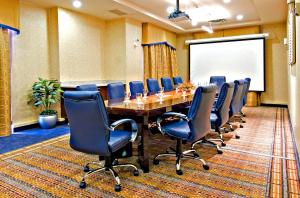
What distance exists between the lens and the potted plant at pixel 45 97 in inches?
200

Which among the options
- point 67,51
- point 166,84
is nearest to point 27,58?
point 67,51

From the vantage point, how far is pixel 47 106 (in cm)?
523

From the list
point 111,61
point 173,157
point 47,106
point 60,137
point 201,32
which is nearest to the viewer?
point 173,157

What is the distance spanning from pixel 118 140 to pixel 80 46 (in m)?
4.54

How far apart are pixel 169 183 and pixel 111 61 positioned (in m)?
5.34

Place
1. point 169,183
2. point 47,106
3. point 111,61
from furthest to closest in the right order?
point 111,61 → point 47,106 → point 169,183

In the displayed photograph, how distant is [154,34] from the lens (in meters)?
8.20

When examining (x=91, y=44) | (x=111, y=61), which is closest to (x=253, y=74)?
(x=111, y=61)

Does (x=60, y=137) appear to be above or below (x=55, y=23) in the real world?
below

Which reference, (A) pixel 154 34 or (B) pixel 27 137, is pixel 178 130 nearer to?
(B) pixel 27 137

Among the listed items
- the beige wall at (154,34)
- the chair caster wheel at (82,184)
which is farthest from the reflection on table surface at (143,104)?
the beige wall at (154,34)

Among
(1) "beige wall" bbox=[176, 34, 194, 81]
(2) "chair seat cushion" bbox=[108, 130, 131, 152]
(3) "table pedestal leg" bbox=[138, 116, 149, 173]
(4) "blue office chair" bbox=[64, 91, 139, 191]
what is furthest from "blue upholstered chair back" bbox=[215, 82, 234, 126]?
(1) "beige wall" bbox=[176, 34, 194, 81]

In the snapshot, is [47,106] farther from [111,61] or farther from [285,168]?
[285,168]

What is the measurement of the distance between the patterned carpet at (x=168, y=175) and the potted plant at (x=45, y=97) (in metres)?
1.37
